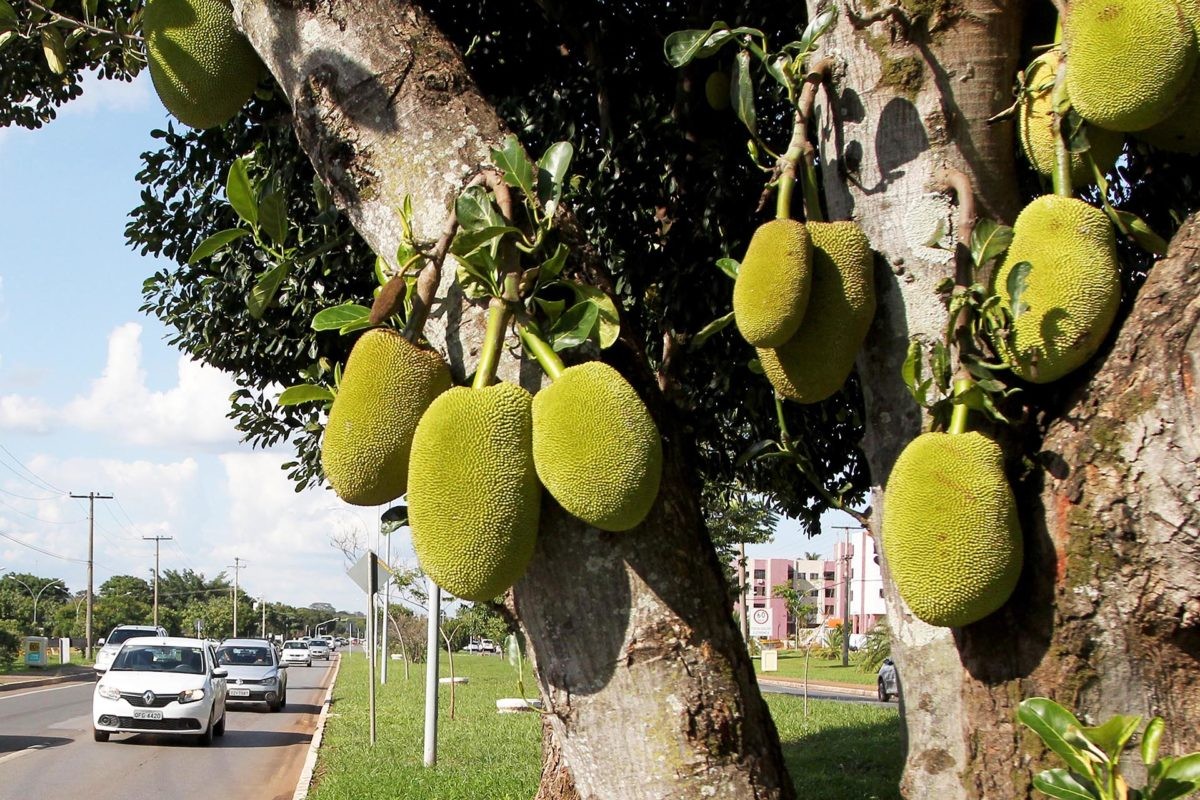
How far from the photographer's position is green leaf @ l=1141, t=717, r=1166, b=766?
1.09 metres

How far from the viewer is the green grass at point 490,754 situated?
6.95m

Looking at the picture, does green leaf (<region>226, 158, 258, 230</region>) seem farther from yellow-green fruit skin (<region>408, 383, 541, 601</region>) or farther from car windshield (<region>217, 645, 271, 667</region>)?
car windshield (<region>217, 645, 271, 667</region>)

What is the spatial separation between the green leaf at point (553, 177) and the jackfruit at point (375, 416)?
0.26 meters

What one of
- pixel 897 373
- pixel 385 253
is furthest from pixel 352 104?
pixel 897 373

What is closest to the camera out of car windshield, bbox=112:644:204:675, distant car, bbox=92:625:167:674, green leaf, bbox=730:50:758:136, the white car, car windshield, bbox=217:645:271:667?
green leaf, bbox=730:50:758:136

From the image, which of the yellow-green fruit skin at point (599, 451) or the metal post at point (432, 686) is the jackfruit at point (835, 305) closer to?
the yellow-green fruit skin at point (599, 451)

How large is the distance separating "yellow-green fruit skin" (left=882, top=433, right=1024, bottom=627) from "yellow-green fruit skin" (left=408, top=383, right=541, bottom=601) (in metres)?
0.42

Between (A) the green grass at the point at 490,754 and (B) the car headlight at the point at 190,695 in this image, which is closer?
(A) the green grass at the point at 490,754

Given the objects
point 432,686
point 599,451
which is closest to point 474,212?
point 599,451

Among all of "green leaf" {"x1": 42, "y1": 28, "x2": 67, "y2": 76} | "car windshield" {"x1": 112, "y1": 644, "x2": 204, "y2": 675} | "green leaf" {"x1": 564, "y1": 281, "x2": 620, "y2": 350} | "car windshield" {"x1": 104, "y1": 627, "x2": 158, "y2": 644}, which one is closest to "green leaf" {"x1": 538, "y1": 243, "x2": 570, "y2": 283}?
"green leaf" {"x1": 564, "y1": 281, "x2": 620, "y2": 350}

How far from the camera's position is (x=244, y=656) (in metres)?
16.6

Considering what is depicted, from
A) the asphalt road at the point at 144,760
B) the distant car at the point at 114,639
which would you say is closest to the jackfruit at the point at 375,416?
the asphalt road at the point at 144,760

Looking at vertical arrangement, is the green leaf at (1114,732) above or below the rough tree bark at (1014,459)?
below

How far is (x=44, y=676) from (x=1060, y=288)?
→ 94.8 ft
